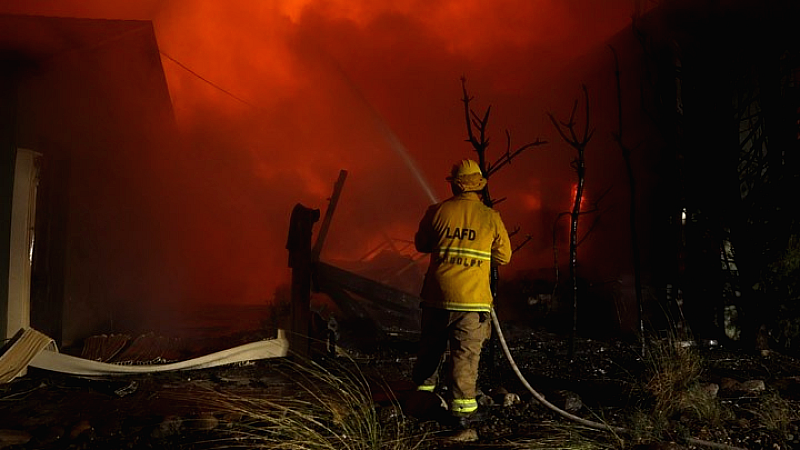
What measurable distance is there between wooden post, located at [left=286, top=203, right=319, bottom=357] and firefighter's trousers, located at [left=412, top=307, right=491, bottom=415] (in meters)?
1.73

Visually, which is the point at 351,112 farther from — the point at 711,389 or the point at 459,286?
the point at 711,389

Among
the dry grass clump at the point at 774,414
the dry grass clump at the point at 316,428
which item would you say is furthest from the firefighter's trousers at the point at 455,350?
the dry grass clump at the point at 774,414

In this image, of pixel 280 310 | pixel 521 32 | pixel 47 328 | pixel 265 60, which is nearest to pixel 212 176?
pixel 265 60

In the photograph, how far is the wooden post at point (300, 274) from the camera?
5738mm

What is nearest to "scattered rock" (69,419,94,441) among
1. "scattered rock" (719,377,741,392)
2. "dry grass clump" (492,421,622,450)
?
"dry grass clump" (492,421,622,450)

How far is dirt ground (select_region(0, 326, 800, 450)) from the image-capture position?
3650mm

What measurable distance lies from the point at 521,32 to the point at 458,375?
468 inches

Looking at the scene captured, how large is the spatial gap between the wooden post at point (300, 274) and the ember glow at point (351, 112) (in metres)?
6.46

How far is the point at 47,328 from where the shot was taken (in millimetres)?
6695

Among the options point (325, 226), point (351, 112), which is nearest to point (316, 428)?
point (325, 226)

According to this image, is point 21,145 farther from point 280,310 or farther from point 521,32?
point 521,32

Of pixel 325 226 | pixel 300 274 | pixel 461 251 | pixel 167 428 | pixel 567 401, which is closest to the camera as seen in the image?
pixel 167 428

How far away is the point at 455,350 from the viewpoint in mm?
4152

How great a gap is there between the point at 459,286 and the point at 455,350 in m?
0.45
